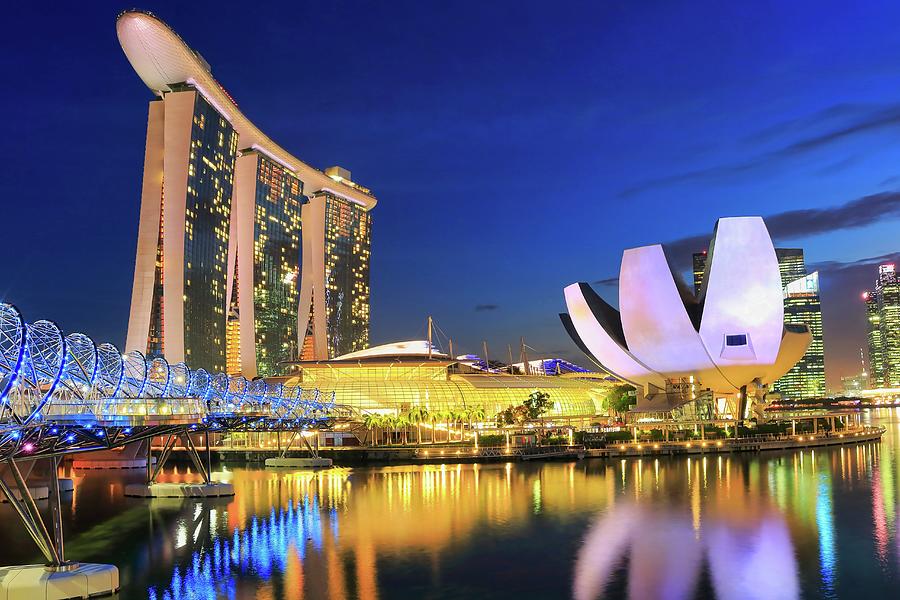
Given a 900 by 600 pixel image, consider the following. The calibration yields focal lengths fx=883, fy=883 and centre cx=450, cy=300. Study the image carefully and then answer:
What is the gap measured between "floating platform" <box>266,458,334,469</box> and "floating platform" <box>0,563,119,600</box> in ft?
120

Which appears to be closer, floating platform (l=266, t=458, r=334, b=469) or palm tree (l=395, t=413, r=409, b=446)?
floating platform (l=266, t=458, r=334, b=469)

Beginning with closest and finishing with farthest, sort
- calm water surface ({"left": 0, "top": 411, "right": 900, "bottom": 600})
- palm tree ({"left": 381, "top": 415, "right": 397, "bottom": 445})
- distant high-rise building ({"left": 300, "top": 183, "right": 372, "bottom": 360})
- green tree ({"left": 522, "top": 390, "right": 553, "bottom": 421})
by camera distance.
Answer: calm water surface ({"left": 0, "top": 411, "right": 900, "bottom": 600}) → palm tree ({"left": 381, "top": 415, "right": 397, "bottom": 445}) → green tree ({"left": 522, "top": 390, "right": 553, "bottom": 421}) → distant high-rise building ({"left": 300, "top": 183, "right": 372, "bottom": 360})

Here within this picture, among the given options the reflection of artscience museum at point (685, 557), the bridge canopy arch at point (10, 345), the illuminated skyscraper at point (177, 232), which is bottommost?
the reflection of artscience museum at point (685, 557)

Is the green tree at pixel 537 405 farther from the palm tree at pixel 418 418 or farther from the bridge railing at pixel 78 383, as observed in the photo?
the bridge railing at pixel 78 383

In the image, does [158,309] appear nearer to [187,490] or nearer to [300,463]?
[300,463]

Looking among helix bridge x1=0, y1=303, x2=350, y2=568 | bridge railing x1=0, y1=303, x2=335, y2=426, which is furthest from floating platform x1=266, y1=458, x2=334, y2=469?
helix bridge x1=0, y1=303, x2=350, y2=568

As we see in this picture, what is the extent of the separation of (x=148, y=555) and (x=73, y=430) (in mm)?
6675

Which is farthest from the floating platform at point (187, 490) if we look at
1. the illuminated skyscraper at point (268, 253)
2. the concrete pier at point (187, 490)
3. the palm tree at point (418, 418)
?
the illuminated skyscraper at point (268, 253)

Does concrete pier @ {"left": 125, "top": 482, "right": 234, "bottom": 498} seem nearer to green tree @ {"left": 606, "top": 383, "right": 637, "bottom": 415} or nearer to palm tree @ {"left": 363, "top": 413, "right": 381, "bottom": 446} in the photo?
palm tree @ {"left": 363, "top": 413, "right": 381, "bottom": 446}

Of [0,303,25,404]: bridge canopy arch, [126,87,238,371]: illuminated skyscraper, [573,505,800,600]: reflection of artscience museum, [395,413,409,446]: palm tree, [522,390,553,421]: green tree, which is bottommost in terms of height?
[573,505,800,600]: reflection of artscience museum

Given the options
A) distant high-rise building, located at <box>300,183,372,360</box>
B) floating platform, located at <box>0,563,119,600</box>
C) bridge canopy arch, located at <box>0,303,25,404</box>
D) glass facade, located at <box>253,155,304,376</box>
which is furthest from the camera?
distant high-rise building, located at <box>300,183,372,360</box>

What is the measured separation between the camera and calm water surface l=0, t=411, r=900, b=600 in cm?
2230

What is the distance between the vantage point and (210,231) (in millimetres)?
89625

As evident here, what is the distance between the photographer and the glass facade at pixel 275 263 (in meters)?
119
